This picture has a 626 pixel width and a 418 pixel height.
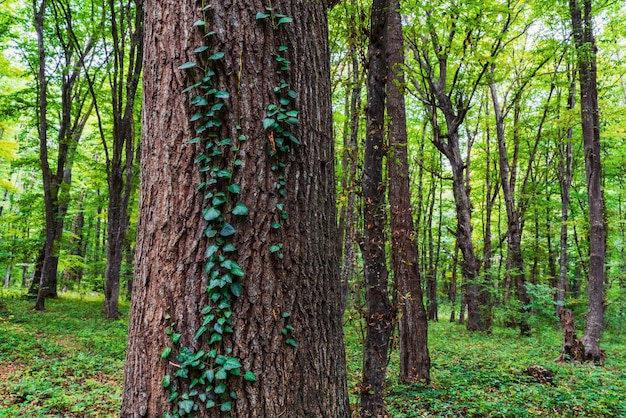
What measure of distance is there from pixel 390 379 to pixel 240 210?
556 cm

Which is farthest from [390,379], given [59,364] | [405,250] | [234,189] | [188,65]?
[188,65]

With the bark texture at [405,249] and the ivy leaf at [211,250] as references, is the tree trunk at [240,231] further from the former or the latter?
the bark texture at [405,249]

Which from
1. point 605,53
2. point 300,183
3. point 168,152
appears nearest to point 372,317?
point 300,183

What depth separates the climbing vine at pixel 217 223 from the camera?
4.83ft

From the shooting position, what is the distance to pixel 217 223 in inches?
61.1

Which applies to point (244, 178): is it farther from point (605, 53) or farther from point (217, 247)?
point (605, 53)

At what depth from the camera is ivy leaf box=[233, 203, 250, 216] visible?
1552 millimetres

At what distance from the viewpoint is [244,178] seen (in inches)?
63.0

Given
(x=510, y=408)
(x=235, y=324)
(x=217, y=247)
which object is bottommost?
(x=510, y=408)

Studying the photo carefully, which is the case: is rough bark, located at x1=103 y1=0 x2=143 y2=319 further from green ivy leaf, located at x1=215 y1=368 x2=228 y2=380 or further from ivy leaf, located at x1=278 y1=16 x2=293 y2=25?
green ivy leaf, located at x1=215 y1=368 x2=228 y2=380

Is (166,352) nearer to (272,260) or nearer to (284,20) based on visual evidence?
(272,260)

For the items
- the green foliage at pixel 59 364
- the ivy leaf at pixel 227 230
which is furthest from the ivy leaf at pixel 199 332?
the green foliage at pixel 59 364

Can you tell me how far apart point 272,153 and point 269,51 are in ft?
1.52

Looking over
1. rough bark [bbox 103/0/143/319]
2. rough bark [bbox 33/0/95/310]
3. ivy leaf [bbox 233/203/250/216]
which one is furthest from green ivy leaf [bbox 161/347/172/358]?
rough bark [bbox 33/0/95/310]
